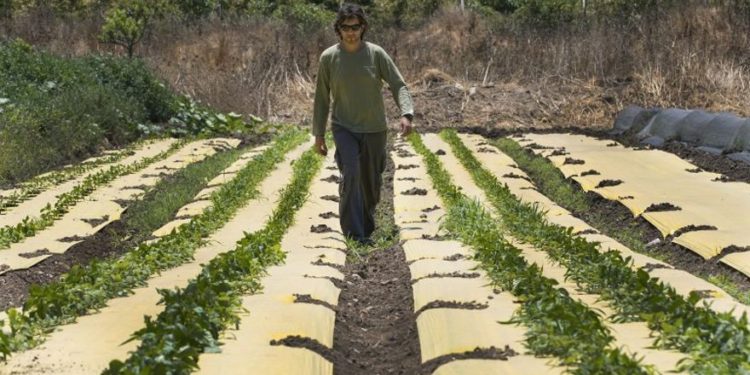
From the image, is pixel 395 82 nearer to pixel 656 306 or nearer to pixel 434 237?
pixel 434 237

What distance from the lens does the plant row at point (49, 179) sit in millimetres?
11000

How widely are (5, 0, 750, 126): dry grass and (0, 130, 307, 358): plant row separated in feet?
39.0

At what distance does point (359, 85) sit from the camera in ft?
28.7

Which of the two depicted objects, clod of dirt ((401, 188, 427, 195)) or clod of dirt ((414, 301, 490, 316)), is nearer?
clod of dirt ((414, 301, 490, 316))

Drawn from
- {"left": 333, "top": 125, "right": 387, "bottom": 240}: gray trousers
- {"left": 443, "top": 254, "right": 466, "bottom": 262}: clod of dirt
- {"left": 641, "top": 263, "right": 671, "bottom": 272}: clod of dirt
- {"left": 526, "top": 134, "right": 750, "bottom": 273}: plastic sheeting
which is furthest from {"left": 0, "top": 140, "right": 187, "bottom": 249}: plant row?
{"left": 526, "top": 134, "right": 750, "bottom": 273}: plastic sheeting

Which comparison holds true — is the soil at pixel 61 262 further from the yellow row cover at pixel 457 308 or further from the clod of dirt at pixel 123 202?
the yellow row cover at pixel 457 308

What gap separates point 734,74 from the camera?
1941cm

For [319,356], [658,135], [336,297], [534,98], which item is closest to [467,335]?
[319,356]

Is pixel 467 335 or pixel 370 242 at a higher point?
pixel 467 335

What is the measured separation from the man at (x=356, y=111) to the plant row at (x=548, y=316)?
0.89m

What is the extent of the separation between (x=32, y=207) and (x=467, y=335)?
6.36 metres

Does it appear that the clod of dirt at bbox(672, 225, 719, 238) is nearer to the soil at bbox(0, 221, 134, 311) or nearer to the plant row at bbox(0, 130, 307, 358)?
the plant row at bbox(0, 130, 307, 358)

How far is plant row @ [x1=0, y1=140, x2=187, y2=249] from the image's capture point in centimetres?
885

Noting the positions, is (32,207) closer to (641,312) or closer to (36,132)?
(36,132)
